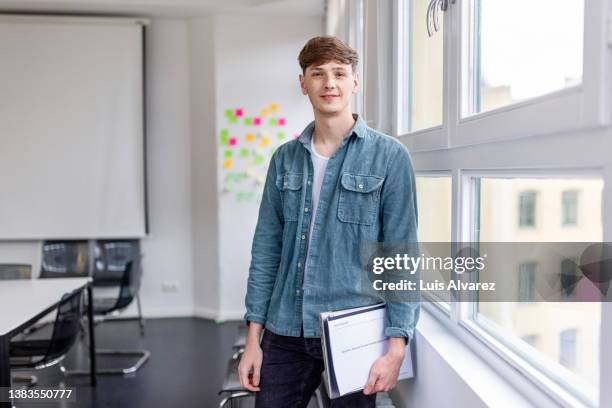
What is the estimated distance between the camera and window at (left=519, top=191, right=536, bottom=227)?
3.96 ft

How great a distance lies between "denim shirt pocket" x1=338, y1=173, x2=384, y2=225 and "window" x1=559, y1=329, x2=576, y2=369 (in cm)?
53

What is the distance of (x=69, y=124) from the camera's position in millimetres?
4922

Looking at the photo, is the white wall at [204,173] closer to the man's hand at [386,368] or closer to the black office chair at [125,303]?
the black office chair at [125,303]

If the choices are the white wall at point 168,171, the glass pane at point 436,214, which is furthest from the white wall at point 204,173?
the glass pane at point 436,214

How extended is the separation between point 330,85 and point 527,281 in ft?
2.36

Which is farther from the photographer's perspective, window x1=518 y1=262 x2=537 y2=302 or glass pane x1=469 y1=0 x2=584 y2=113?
window x1=518 y1=262 x2=537 y2=302

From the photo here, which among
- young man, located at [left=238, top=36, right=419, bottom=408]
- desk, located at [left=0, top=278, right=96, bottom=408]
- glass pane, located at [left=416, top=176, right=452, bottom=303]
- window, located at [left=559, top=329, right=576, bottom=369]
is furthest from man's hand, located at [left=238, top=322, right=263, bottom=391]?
desk, located at [left=0, top=278, right=96, bottom=408]

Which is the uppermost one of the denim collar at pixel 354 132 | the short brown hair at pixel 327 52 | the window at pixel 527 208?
the short brown hair at pixel 327 52

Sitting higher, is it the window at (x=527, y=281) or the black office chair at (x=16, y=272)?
the window at (x=527, y=281)

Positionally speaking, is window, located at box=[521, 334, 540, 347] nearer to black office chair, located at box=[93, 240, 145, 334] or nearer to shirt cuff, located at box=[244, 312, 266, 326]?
shirt cuff, located at box=[244, 312, 266, 326]

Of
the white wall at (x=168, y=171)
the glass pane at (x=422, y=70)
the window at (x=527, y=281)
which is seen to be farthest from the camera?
the white wall at (x=168, y=171)

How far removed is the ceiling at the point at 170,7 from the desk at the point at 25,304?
106 inches

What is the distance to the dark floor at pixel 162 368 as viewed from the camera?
3.20m

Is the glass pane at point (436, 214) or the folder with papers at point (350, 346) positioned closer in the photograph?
the folder with papers at point (350, 346)
